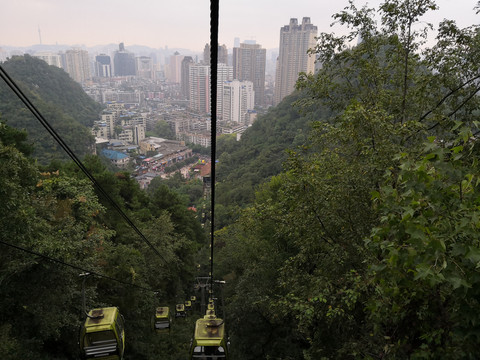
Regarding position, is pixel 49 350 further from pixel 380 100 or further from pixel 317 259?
pixel 380 100

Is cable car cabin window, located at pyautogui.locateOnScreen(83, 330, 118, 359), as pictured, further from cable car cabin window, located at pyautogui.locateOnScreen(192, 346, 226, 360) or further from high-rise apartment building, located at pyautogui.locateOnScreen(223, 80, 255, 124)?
high-rise apartment building, located at pyautogui.locateOnScreen(223, 80, 255, 124)

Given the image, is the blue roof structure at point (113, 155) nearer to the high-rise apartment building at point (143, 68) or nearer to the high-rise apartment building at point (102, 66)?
the high-rise apartment building at point (102, 66)

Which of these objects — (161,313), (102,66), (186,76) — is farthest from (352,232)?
(102,66)

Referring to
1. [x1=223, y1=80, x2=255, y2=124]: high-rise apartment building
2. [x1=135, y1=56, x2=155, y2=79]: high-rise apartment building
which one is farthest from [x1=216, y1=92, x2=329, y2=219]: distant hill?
[x1=135, y1=56, x2=155, y2=79]: high-rise apartment building

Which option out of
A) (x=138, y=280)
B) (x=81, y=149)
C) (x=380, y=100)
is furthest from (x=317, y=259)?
(x=81, y=149)

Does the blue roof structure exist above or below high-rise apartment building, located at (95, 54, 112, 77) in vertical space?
below

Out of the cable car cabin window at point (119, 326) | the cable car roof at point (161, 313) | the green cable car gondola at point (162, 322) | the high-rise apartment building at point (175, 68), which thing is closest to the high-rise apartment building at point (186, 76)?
the high-rise apartment building at point (175, 68)
